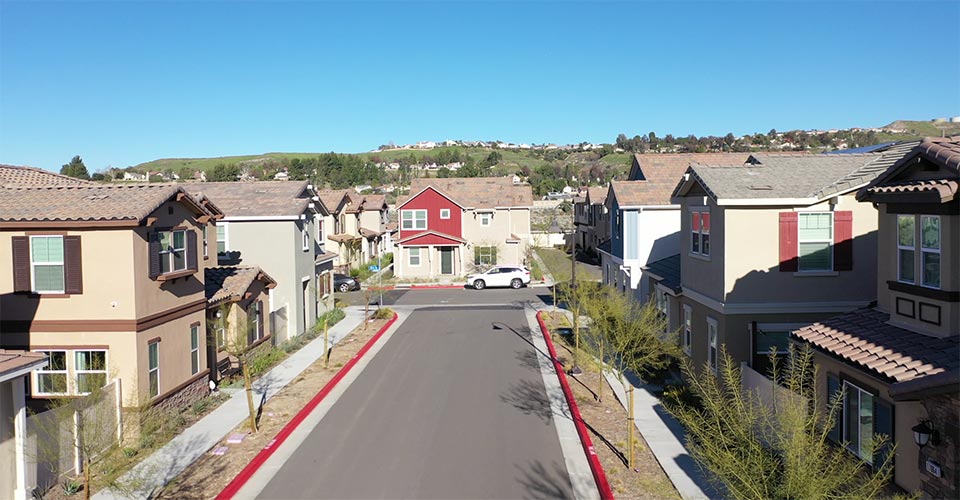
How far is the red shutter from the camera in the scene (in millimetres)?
15906

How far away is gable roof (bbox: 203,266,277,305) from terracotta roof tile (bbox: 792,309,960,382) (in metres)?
15.6

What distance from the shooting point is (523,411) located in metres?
17.6

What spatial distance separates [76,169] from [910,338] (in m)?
96.7

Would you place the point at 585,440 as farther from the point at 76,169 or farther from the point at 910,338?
the point at 76,169

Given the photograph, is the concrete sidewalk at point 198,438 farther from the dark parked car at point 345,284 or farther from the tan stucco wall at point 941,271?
the dark parked car at point 345,284

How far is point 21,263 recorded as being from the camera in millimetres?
14984

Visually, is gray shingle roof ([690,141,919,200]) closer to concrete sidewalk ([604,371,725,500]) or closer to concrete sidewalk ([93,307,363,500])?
concrete sidewalk ([604,371,725,500])

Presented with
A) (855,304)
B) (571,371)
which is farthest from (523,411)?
(855,304)

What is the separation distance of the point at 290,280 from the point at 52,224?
12628 mm

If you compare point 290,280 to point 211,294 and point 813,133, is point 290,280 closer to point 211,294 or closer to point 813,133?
point 211,294

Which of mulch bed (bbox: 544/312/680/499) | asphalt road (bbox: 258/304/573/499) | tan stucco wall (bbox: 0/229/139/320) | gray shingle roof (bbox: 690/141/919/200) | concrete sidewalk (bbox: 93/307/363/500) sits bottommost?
asphalt road (bbox: 258/304/573/499)

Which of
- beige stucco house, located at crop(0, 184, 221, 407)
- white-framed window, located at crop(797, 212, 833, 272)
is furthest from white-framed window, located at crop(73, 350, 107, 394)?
white-framed window, located at crop(797, 212, 833, 272)

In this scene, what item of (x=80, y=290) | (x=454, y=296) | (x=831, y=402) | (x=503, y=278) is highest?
(x=80, y=290)

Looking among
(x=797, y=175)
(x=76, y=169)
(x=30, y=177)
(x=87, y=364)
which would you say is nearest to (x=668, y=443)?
(x=797, y=175)
